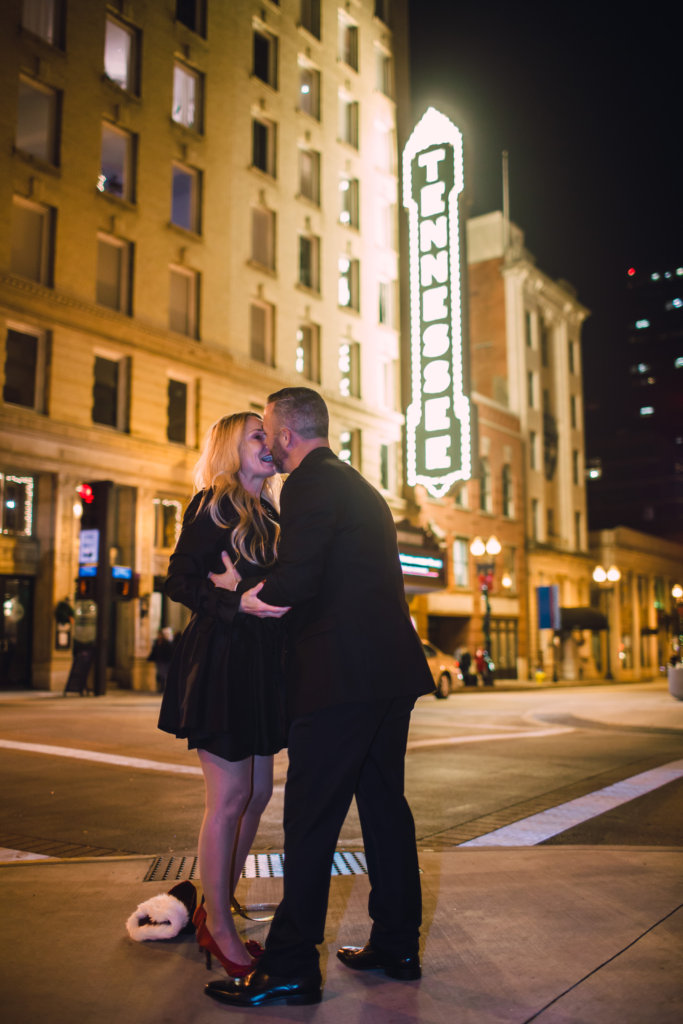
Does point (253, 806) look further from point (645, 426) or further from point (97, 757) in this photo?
point (645, 426)

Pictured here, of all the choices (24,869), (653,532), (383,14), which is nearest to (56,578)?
(24,869)

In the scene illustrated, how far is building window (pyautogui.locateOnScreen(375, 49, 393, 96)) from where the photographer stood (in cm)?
3841

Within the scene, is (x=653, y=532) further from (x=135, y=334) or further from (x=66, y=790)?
(x=66, y=790)

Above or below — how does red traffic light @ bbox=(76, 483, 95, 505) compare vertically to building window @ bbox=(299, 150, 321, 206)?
below

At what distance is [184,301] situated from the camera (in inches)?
1108

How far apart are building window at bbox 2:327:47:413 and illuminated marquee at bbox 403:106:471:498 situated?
1444 centimetres

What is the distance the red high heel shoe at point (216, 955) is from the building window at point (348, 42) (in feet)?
125

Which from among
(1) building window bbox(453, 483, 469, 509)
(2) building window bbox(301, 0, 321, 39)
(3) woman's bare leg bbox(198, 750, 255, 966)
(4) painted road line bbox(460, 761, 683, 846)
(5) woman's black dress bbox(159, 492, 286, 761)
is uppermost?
(2) building window bbox(301, 0, 321, 39)

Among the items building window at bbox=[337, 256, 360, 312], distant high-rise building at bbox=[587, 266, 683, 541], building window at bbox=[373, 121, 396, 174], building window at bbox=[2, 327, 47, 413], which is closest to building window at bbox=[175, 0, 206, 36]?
building window at bbox=[337, 256, 360, 312]

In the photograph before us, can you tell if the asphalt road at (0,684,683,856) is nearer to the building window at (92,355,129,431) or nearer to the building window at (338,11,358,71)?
the building window at (92,355,129,431)

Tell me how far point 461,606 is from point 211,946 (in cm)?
3792

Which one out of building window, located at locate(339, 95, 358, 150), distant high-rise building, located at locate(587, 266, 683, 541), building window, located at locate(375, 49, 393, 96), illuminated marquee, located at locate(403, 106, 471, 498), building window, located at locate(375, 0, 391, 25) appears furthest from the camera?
distant high-rise building, located at locate(587, 266, 683, 541)

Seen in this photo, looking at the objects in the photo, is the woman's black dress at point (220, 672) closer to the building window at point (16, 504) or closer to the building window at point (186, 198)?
the building window at point (16, 504)

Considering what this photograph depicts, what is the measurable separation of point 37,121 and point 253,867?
24.2 meters
